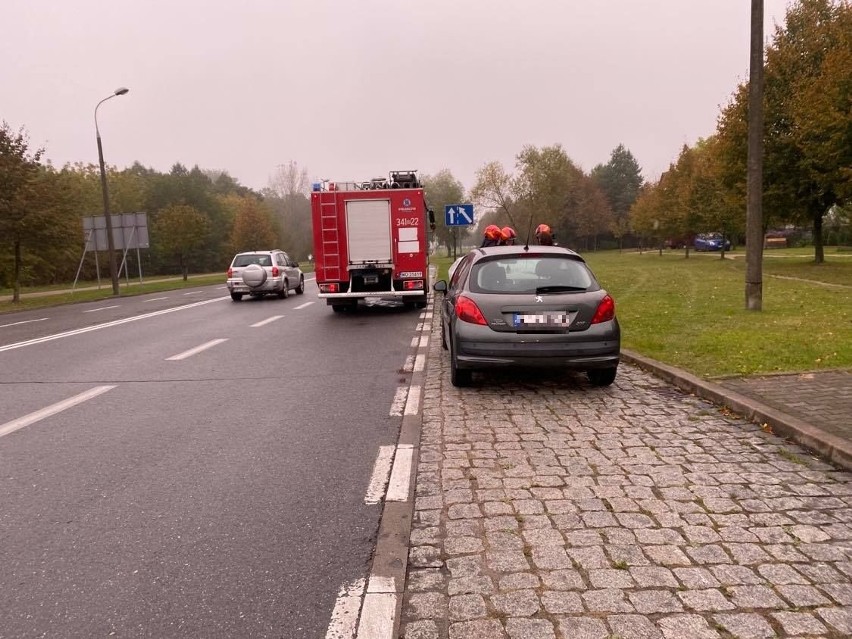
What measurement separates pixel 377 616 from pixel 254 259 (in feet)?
68.8

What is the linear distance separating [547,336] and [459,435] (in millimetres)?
1677

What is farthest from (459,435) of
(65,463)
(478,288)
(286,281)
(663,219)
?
(663,219)

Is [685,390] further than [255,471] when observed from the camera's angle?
Yes

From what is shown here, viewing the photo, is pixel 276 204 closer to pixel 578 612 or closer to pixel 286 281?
Answer: pixel 286 281

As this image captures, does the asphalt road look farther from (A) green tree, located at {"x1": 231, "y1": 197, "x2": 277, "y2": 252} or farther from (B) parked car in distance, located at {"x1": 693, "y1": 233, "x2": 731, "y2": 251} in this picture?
(B) parked car in distance, located at {"x1": 693, "y1": 233, "x2": 731, "y2": 251}

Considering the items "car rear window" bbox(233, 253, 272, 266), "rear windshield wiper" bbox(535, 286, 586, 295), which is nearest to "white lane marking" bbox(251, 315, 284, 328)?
"car rear window" bbox(233, 253, 272, 266)

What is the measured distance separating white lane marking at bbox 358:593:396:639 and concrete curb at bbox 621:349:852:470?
10.5 feet

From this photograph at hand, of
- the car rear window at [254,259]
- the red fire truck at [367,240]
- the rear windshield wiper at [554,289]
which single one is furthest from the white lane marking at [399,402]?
the car rear window at [254,259]

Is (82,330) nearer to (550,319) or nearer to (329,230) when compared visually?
(329,230)

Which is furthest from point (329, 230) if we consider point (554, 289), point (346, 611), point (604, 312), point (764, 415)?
point (346, 611)

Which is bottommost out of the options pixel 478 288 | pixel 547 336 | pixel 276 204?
pixel 547 336

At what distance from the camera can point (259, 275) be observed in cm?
2145

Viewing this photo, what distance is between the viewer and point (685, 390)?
21.1 ft

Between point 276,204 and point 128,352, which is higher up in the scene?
point 276,204
